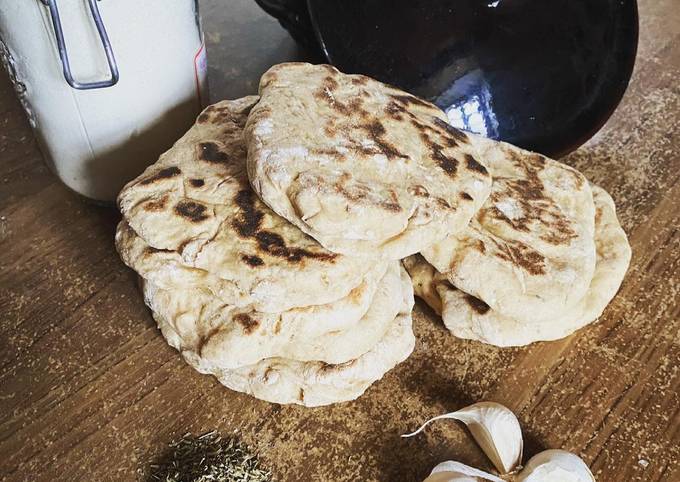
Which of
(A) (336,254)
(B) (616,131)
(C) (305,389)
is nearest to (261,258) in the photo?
(A) (336,254)

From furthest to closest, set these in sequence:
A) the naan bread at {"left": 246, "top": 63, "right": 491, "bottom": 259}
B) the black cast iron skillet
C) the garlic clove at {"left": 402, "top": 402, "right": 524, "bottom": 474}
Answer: the black cast iron skillet
the garlic clove at {"left": 402, "top": 402, "right": 524, "bottom": 474}
the naan bread at {"left": 246, "top": 63, "right": 491, "bottom": 259}

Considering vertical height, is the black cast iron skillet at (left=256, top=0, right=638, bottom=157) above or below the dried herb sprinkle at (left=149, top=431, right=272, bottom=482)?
above

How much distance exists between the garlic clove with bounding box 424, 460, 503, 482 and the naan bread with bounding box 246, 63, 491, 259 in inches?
11.4

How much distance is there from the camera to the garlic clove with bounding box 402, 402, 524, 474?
0.95 meters

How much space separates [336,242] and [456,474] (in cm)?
34

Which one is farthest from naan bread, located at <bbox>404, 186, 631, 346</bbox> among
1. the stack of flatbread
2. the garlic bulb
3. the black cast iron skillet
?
the black cast iron skillet

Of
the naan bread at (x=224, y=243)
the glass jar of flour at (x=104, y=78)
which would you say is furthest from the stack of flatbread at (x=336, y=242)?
the glass jar of flour at (x=104, y=78)

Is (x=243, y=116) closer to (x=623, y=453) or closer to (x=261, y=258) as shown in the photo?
(x=261, y=258)

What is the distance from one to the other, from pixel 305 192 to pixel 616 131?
92 cm

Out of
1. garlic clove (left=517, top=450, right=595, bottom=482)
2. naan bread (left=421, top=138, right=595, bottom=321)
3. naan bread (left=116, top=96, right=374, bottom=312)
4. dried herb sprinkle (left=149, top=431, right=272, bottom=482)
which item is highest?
naan bread (left=116, top=96, right=374, bottom=312)

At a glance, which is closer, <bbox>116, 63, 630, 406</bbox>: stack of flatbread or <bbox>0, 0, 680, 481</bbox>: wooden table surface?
<bbox>116, 63, 630, 406</bbox>: stack of flatbread

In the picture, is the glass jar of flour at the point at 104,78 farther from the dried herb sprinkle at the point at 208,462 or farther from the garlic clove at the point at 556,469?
the garlic clove at the point at 556,469

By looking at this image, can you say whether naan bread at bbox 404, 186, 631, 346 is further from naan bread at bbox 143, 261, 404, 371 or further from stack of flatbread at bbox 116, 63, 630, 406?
naan bread at bbox 143, 261, 404, 371

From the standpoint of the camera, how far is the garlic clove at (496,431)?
0.95 meters
